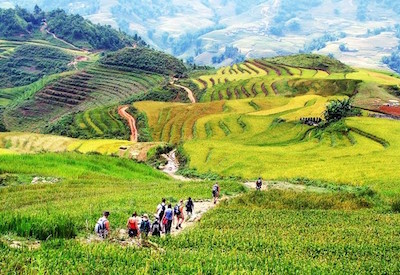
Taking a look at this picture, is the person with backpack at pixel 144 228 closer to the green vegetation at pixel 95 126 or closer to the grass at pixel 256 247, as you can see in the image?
the grass at pixel 256 247

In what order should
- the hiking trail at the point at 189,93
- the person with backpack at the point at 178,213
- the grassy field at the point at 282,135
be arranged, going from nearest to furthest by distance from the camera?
1. the person with backpack at the point at 178,213
2. the grassy field at the point at 282,135
3. the hiking trail at the point at 189,93

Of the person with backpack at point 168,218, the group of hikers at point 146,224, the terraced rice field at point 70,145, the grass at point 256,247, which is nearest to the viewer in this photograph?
the grass at point 256,247

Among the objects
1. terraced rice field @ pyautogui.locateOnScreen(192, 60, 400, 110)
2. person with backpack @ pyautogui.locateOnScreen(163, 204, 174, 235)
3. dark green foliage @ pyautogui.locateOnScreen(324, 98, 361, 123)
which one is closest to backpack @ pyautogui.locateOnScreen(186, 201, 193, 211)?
person with backpack @ pyautogui.locateOnScreen(163, 204, 174, 235)

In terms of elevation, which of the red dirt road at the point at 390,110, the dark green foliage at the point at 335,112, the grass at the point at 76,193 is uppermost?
the red dirt road at the point at 390,110

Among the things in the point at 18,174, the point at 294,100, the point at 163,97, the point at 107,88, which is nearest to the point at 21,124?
the point at 107,88

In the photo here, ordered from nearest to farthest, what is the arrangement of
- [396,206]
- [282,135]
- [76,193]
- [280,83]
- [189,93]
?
[396,206], [76,193], [282,135], [280,83], [189,93]

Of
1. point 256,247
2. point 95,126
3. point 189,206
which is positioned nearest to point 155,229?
point 256,247

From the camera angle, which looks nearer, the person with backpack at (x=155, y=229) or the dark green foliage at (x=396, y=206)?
the person with backpack at (x=155, y=229)

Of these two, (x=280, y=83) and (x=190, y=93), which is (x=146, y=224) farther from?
(x=190, y=93)

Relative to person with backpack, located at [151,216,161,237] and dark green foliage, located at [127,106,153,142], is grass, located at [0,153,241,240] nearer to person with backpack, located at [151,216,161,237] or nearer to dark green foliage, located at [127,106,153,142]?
person with backpack, located at [151,216,161,237]

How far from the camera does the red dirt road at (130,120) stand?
104338mm

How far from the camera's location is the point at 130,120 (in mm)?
115062

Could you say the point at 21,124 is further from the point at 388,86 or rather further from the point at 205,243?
the point at 205,243

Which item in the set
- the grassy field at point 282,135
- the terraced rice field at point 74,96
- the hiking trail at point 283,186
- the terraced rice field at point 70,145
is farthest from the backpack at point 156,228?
the terraced rice field at point 74,96
